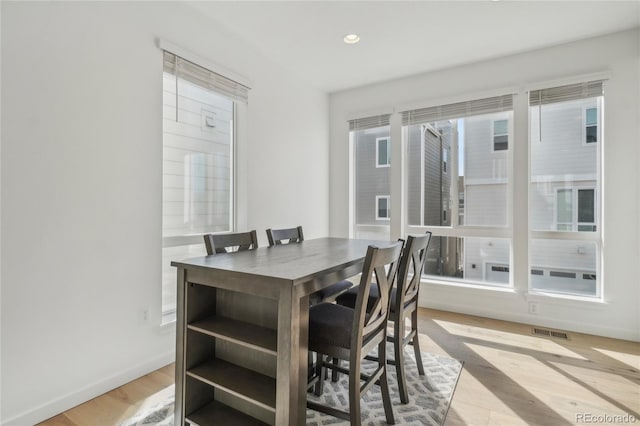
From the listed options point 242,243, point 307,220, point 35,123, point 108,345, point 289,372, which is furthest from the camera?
point 307,220

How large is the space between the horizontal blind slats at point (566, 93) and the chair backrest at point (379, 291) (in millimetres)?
2729

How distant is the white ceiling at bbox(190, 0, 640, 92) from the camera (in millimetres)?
2525

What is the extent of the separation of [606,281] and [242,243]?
3.30 metres

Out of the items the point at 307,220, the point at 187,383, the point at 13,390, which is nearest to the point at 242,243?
the point at 187,383

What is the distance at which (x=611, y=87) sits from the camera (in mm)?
2951

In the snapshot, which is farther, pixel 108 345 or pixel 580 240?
pixel 580 240

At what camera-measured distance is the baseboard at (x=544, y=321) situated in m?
2.92

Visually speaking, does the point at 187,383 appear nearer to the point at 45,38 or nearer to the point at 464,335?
the point at 45,38

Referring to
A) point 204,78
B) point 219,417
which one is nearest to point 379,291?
point 219,417

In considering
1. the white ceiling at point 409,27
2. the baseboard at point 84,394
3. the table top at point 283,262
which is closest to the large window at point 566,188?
the white ceiling at point 409,27

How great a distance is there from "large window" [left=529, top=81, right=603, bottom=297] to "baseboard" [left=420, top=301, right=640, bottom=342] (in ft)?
0.98

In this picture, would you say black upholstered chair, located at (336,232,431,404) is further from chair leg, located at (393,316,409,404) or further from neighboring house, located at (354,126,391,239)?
neighboring house, located at (354,126,391,239)

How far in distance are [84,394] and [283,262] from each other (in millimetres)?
1494

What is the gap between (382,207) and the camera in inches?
165
